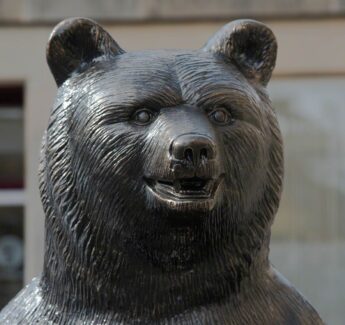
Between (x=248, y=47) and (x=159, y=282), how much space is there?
1.88 feet

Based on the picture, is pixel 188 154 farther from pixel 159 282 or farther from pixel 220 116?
pixel 159 282

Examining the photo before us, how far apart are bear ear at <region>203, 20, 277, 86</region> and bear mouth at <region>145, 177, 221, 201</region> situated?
0.36m

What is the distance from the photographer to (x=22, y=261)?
7.55 metres

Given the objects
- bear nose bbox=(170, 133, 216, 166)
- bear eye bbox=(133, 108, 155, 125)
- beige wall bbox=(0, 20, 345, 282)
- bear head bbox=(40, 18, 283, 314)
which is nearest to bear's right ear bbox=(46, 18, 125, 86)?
bear head bbox=(40, 18, 283, 314)

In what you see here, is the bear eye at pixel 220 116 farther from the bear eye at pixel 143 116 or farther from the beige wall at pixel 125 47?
the beige wall at pixel 125 47

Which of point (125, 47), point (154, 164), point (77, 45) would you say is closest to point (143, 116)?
point (154, 164)

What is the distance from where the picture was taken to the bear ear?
2.04 metres

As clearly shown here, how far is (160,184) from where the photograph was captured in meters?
1.81

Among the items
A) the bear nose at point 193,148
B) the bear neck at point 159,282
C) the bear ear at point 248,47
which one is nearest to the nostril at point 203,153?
the bear nose at point 193,148

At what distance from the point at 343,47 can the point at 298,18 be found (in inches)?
15.5

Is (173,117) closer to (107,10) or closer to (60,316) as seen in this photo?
(60,316)

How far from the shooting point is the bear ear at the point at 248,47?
6.71 ft

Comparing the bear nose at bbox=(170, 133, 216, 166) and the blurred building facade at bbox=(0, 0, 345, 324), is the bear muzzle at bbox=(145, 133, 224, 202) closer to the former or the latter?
the bear nose at bbox=(170, 133, 216, 166)

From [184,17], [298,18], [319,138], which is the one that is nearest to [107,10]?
[184,17]
